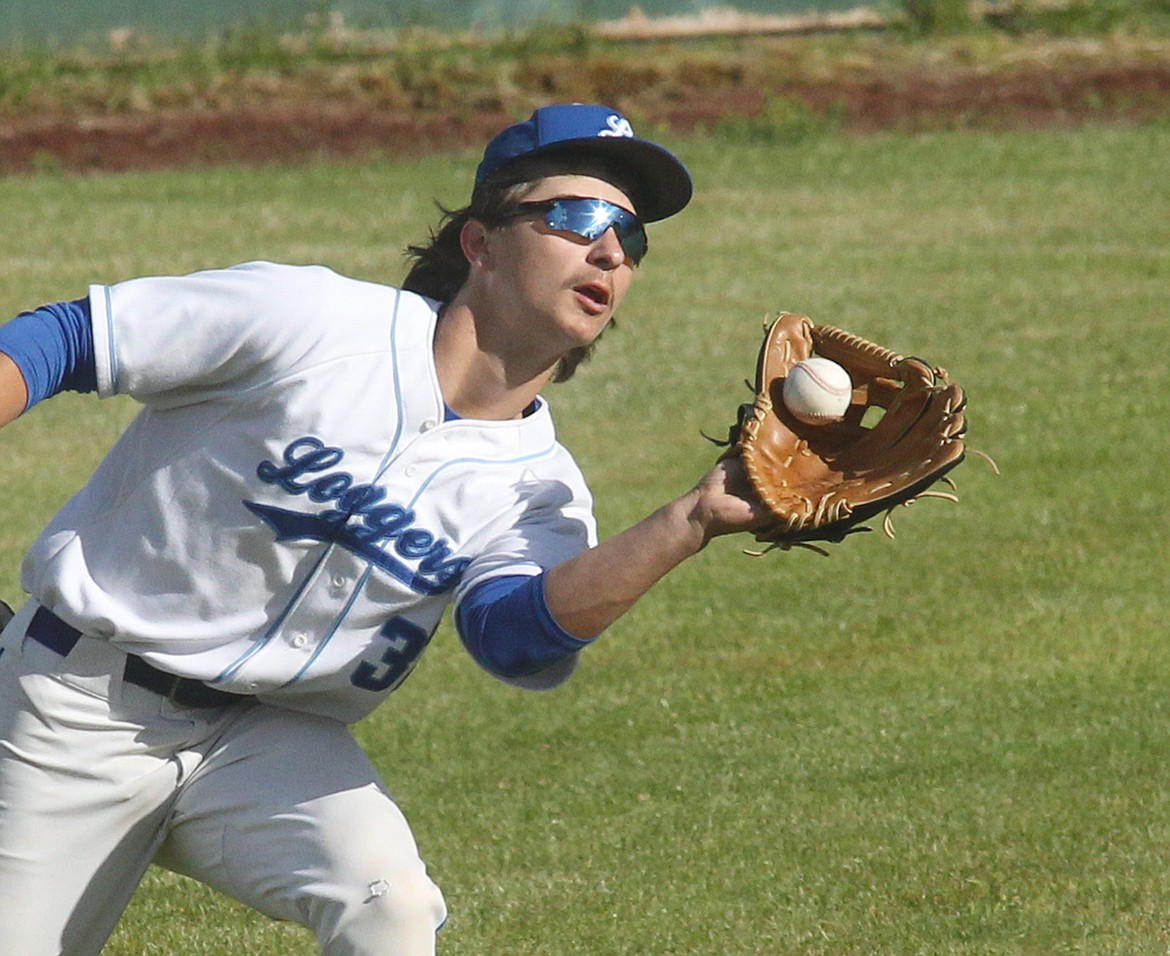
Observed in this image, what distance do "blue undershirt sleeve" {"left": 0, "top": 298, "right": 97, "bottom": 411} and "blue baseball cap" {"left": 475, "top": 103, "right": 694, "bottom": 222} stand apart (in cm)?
83

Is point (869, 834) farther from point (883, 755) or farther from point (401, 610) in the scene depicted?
point (401, 610)

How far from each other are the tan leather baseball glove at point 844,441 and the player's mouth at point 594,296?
328mm

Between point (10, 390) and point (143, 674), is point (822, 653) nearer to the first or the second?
point (143, 674)

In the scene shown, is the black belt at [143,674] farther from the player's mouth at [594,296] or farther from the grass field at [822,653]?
the grass field at [822,653]

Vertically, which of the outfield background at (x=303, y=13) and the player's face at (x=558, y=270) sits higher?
the player's face at (x=558, y=270)

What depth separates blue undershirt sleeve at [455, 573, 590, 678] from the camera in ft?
10.7

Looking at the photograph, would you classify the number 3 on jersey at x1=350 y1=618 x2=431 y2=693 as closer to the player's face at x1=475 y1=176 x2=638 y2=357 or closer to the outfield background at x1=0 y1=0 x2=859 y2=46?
the player's face at x1=475 y1=176 x2=638 y2=357

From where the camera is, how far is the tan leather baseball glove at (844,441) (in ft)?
11.2

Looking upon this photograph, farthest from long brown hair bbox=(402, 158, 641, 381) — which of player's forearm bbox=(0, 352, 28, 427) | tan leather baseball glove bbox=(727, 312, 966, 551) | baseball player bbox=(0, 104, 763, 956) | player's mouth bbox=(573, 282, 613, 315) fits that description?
player's forearm bbox=(0, 352, 28, 427)

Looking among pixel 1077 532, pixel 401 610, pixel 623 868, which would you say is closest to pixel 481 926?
pixel 623 868

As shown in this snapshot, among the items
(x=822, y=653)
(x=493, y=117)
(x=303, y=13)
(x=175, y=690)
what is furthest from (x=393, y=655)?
(x=303, y=13)

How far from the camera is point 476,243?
365 centimetres

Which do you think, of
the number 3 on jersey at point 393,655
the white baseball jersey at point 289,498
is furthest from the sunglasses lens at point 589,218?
the number 3 on jersey at point 393,655

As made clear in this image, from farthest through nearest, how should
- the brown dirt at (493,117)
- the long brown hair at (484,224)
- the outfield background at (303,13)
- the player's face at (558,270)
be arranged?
the outfield background at (303,13) → the brown dirt at (493,117) → the long brown hair at (484,224) → the player's face at (558,270)
